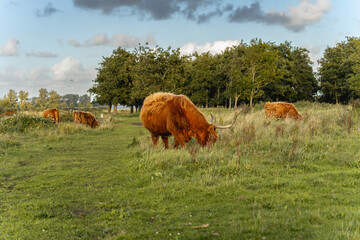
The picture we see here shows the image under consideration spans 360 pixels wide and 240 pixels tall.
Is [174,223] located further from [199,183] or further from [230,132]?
[230,132]

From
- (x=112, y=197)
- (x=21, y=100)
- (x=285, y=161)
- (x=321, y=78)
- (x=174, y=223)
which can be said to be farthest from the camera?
(x=21, y=100)

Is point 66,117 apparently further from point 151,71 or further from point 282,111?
point 282,111

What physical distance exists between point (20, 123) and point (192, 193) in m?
16.5

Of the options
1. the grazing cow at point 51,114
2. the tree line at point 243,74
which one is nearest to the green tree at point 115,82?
the tree line at point 243,74

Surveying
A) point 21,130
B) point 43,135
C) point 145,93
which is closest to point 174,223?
point 43,135

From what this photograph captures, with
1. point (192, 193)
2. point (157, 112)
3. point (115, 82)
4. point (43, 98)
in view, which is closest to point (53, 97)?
point (43, 98)

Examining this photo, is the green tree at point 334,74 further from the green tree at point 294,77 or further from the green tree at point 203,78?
the green tree at point 203,78

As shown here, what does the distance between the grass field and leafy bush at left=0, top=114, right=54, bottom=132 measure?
7231 millimetres

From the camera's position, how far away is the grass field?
442cm

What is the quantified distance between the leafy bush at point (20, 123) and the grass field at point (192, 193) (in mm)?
7231

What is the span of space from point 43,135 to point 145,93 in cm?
1455

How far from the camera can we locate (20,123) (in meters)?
18.6

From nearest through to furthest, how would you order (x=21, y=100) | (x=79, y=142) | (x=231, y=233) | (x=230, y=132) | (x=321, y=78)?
(x=231, y=233) → (x=230, y=132) → (x=79, y=142) → (x=321, y=78) → (x=21, y=100)

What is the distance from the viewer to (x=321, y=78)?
6122cm
